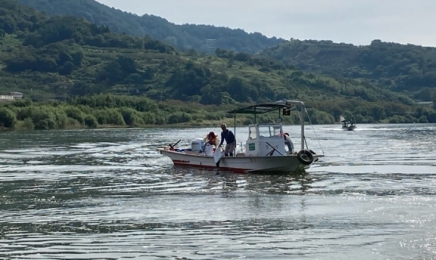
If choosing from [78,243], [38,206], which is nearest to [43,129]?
[38,206]

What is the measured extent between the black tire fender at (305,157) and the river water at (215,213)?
1.01 m

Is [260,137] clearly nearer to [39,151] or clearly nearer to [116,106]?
[39,151]

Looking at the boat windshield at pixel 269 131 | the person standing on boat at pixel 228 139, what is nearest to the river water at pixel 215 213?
the person standing on boat at pixel 228 139

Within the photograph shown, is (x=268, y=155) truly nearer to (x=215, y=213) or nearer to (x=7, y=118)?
(x=215, y=213)

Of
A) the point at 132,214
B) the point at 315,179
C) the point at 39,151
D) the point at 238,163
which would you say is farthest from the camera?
the point at 39,151

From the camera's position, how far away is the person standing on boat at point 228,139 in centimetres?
4691

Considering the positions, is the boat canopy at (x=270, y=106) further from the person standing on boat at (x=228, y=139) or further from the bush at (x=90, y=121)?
the bush at (x=90, y=121)

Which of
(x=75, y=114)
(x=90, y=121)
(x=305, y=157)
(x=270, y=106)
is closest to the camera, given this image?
(x=305, y=157)

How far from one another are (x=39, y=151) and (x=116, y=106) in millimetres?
112586

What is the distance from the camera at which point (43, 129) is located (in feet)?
458

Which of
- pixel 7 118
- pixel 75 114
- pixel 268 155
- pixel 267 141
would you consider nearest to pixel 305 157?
pixel 268 155

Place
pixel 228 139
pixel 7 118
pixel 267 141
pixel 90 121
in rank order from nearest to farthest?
1. pixel 267 141
2. pixel 228 139
3. pixel 7 118
4. pixel 90 121

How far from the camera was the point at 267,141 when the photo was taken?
4569 centimetres

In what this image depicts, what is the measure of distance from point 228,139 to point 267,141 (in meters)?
2.67
